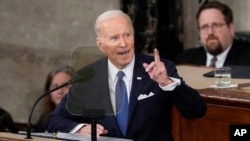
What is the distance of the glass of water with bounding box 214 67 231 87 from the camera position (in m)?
5.64

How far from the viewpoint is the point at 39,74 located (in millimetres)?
8305

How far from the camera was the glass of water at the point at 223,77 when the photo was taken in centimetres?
564

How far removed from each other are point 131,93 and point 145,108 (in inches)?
4.3

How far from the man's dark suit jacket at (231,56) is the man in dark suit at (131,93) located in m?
Result: 1.72

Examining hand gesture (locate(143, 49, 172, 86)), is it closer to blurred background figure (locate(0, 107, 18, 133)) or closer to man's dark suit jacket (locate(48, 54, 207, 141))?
man's dark suit jacket (locate(48, 54, 207, 141))

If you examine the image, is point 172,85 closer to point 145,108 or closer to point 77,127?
point 145,108

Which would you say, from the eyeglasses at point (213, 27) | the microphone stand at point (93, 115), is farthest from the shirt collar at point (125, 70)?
the eyeglasses at point (213, 27)

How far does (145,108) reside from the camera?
17.1ft

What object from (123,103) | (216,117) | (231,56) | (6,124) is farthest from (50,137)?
(231,56)

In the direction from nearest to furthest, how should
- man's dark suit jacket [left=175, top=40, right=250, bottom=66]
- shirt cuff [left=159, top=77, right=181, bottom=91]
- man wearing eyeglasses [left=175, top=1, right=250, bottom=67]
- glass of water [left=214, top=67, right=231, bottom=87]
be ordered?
shirt cuff [left=159, top=77, right=181, bottom=91]
glass of water [left=214, top=67, right=231, bottom=87]
man's dark suit jacket [left=175, top=40, right=250, bottom=66]
man wearing eyeglasses [left=175, top=1, right=250, bottom=67]

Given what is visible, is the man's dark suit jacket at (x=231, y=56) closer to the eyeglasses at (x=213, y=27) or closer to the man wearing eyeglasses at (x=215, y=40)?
the man wearing eyeglasses at (x=215, y=40)

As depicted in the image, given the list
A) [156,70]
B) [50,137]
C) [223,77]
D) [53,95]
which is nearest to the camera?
[50,137]

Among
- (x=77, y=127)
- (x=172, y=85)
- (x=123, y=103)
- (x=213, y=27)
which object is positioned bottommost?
(x=77, y=127)

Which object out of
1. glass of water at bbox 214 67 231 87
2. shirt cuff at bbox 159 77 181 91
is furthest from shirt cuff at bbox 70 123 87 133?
glass of water at bbox 214 67 231 87
